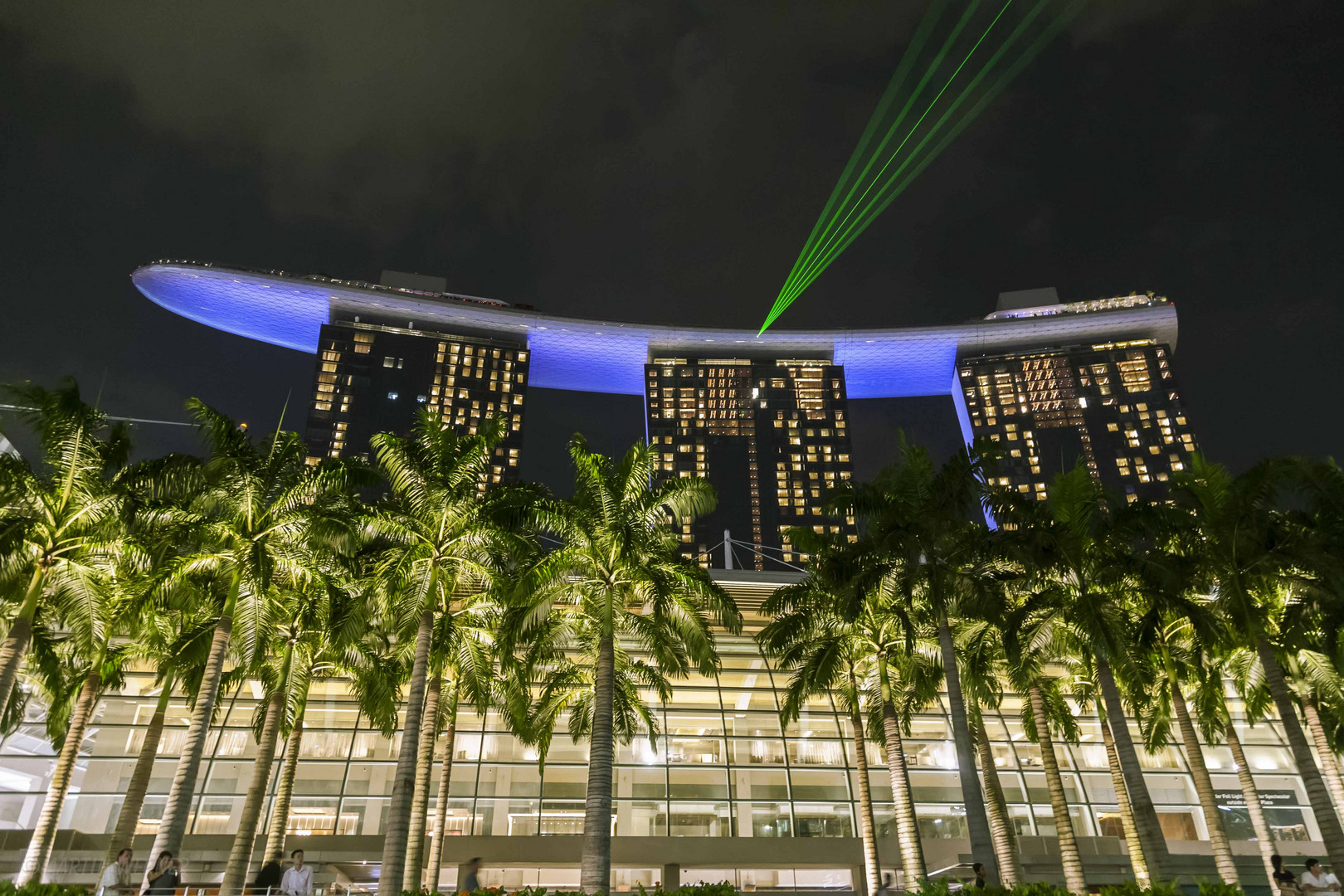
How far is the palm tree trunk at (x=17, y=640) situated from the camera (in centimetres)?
2144

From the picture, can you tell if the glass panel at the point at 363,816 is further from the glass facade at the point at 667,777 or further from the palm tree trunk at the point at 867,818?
the palm tree trunk at the point at 867,818

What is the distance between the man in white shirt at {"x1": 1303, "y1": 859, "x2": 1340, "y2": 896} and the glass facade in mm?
18697

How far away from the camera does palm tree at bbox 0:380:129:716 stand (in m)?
21.8

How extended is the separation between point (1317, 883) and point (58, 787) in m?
33.5

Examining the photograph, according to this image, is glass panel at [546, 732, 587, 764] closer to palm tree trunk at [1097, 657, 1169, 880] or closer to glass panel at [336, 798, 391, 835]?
glass panel at [336, 798, 391, 835]

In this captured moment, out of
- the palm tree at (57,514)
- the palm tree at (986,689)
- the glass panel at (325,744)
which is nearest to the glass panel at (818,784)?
the palm tree at (986,689)

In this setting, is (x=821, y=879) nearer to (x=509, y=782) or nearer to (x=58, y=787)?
(x=509, y=782)

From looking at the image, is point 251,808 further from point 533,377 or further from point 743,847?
point 533,377

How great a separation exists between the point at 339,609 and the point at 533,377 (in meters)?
170

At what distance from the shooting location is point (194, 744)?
22859mm

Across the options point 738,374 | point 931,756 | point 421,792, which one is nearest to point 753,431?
point 738,374

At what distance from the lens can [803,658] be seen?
101 ft

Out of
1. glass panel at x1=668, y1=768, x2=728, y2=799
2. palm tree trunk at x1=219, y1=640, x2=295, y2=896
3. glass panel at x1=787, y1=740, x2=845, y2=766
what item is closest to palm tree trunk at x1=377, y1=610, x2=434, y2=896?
palm tree trunk at x1=219, y1=640, x2=295, y2=896

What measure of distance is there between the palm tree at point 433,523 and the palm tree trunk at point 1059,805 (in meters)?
18.4
